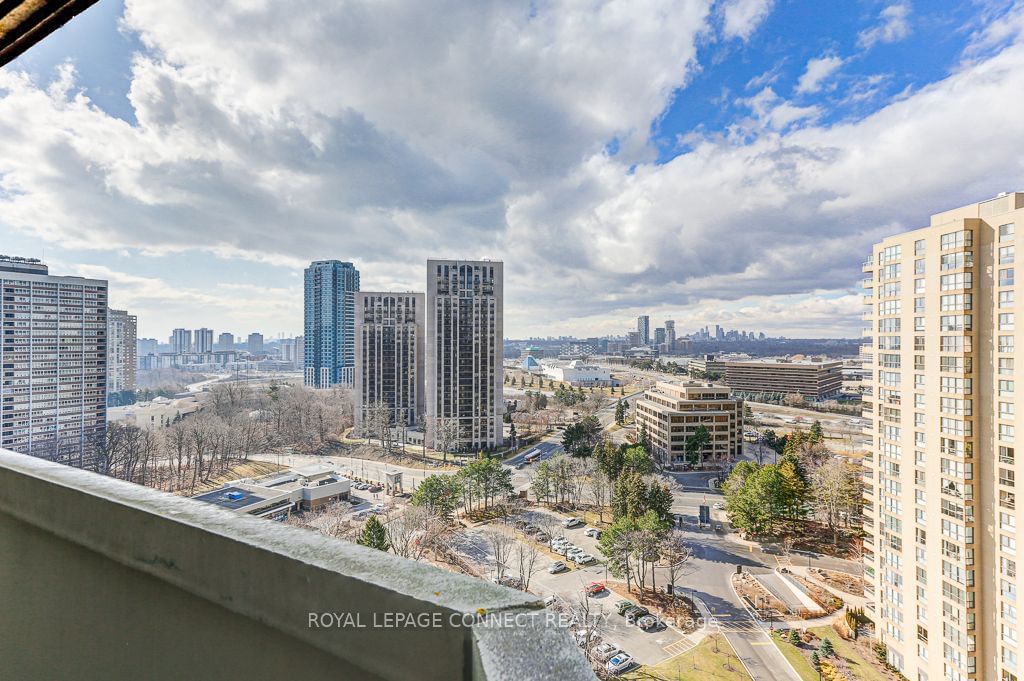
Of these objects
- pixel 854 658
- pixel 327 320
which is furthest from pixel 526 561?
pixel 327 320

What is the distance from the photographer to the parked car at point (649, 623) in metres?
5.25

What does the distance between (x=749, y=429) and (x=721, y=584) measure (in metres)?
11.0

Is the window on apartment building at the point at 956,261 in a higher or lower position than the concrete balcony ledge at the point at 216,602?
higher

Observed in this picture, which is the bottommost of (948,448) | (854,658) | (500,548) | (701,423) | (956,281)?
(854,658)

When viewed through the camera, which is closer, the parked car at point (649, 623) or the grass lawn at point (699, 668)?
the grass lawn at point (699, 668)

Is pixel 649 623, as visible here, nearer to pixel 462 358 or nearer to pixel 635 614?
pixel 635 614

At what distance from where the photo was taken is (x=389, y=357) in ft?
51.2

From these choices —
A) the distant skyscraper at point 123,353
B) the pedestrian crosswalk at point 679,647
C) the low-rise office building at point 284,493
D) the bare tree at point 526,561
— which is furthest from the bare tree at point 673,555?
the distant skyscraper at point 123,353

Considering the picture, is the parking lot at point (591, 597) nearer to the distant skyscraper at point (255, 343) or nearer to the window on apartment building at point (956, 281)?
the window on apartment building at point (956, 281)

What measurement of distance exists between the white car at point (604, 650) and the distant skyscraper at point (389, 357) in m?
11.0

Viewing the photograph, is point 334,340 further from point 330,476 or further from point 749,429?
point 749,429

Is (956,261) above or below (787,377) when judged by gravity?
above

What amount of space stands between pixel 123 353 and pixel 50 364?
7.88 meters

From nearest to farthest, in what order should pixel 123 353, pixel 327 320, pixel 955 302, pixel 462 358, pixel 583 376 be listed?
pixel 955 302 → pixel 462 358 → pixel 123 353 → pixel 327 320 → pixel 583 376
